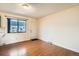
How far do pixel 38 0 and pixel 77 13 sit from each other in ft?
6.34

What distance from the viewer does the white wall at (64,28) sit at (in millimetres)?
2199

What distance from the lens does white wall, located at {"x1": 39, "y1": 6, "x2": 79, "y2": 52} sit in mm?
2199

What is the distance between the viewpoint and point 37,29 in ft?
8.29

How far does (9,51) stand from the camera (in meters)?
1.77

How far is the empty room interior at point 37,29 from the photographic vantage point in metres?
1.68

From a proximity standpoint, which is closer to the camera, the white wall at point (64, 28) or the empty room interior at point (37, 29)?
the empty room interior at point (37, 29)

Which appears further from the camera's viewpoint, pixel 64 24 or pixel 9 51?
pixel 64 24

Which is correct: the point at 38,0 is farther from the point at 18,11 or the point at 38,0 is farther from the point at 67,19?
the point at 67,19

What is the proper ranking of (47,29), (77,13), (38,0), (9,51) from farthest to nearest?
(47,29), (77,13), (9,51), (38,0)

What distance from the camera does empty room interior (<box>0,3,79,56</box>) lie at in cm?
168

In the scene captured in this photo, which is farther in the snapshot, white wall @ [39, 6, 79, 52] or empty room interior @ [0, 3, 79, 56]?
white wall @ [39, 6, 79, 52]

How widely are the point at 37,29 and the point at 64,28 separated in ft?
2.75

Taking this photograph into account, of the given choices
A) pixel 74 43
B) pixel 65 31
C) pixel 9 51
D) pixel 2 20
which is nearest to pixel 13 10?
pixel 2 20

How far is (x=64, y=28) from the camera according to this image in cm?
248
